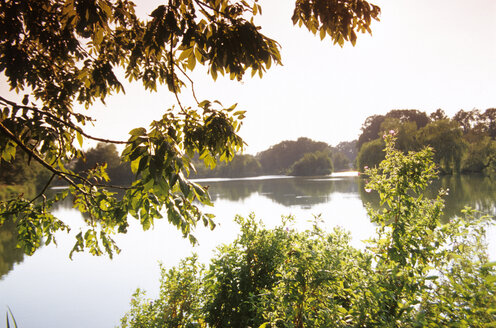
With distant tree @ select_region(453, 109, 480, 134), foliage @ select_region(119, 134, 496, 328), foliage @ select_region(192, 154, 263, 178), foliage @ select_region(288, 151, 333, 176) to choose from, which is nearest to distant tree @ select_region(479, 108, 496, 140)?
distant tree @ select_region(453, 109, 480, 134)

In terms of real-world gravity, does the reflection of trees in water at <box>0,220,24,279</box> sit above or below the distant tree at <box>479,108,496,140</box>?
below

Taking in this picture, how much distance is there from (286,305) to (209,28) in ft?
7.29

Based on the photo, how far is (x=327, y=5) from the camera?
1946 mm

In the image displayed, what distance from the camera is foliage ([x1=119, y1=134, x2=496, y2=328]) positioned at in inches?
62.8

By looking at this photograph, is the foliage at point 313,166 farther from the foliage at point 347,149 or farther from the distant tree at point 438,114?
the foliage at point 347,149

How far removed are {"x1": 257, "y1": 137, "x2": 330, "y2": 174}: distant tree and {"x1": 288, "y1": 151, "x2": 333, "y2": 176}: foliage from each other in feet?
73.3

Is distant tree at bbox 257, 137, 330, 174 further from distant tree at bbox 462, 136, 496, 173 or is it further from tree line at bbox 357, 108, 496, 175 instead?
distant tree at bbox 462, 136, 496, 173

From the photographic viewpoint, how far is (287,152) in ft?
309

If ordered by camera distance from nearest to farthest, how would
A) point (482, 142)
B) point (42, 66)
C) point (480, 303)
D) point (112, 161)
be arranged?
point (480, 303) → point (42, 66) → point (482, 142) → point (112, 161)

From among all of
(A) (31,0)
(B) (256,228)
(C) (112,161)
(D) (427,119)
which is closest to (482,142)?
(D) (427,119)

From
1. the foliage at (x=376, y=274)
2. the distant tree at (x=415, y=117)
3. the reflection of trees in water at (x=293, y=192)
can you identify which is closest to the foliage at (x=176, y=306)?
the foliage at (x=376, y=274)

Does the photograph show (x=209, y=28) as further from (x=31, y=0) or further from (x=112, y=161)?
(x=112, y=161)

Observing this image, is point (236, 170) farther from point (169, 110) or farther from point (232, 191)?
point (169, 110)

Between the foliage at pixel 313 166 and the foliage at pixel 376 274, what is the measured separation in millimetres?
66461
